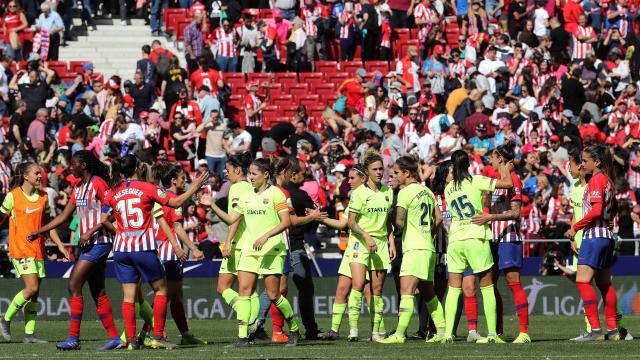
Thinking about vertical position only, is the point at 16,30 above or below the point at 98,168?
above

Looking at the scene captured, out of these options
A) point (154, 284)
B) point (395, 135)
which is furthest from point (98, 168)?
point (395, 135)

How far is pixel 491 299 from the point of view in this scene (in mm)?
15680

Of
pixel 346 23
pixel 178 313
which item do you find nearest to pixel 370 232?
pixel 178 313

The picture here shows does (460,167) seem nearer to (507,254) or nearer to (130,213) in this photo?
(507,254)

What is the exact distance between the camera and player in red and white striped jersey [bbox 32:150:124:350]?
16.0m

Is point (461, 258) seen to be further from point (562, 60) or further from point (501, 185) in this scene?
point (562, 60)

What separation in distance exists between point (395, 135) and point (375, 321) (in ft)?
36.5

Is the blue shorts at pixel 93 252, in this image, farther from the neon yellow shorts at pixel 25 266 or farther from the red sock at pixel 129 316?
the neon yellow shorts at pixel 25 266

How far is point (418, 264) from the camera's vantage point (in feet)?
52.0

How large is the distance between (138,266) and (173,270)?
1235 millimetres

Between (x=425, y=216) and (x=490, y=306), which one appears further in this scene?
(x=425, y=216)

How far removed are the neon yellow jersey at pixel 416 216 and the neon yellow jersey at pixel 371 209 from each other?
37 cm

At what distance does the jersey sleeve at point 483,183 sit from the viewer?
15.8 meters

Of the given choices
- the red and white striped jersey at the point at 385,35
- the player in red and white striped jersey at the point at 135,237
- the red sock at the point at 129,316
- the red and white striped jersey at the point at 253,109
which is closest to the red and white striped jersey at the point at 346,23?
the red and white striped jersey at the point at 385,35
